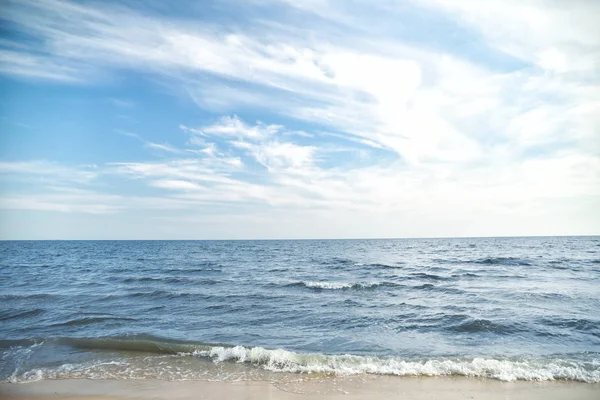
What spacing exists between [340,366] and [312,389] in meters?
1.52

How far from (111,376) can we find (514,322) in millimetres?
Answer: 13705

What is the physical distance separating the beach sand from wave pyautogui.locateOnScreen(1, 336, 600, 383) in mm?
342

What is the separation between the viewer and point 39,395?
23.5ft

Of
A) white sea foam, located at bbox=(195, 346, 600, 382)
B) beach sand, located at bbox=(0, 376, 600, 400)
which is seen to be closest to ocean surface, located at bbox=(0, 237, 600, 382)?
white sea foam, located at bbox=(195, 346, 600, 382)

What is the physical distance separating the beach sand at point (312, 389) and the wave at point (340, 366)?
34cm

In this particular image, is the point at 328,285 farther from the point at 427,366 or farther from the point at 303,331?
the point at 427,366

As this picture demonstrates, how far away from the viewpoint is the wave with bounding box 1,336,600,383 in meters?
8.16

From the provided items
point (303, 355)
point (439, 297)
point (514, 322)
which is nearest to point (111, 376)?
point (303, 355)

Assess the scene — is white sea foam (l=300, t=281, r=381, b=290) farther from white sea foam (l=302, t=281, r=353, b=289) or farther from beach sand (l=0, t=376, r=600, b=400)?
beach sand (l=0, t=376, r=600, b=400)

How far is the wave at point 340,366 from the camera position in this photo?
8164 millimetres

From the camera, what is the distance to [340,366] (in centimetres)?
865

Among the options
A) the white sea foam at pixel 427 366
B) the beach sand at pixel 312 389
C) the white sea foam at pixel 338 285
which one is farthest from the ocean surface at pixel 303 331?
the beach sand at pixel 312 389

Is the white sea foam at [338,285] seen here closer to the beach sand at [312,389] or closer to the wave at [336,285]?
the wave at [336,285]

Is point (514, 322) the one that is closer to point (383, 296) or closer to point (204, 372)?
point (383, 296)
